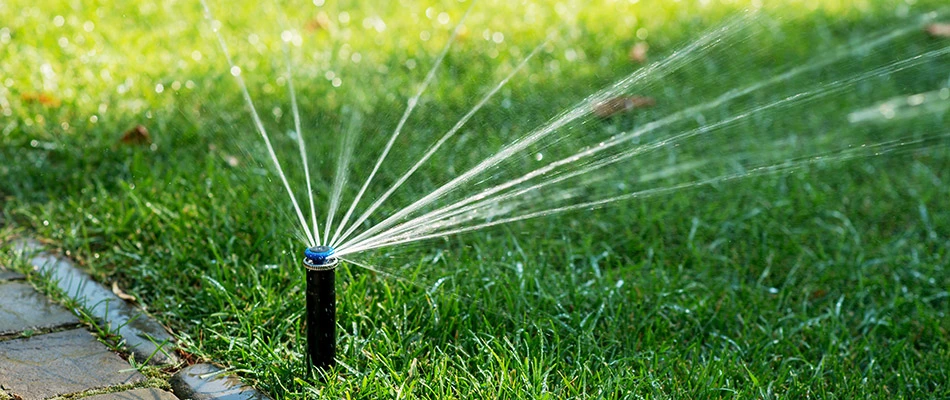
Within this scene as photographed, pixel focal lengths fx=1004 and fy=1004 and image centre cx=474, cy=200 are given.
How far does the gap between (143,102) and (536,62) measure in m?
1.80

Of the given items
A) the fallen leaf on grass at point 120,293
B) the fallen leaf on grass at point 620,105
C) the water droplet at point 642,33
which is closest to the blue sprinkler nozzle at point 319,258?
the fallen leaf on grass at point 120,293

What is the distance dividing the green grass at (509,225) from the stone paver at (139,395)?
176mm

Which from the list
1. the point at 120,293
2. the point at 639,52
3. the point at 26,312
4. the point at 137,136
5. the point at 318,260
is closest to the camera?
the point at 318,260

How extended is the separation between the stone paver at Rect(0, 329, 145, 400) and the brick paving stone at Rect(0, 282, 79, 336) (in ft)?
0.20

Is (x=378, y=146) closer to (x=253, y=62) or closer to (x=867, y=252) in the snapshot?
(x=253, y=62)

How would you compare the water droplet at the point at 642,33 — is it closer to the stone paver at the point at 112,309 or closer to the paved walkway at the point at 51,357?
the stone paver at the point at 112,309

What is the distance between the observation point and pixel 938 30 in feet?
17.4

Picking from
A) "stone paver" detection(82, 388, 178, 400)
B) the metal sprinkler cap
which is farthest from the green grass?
the metal sprinkler cap

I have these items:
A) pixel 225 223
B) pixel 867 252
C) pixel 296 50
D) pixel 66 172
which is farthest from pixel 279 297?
pixel 296 50

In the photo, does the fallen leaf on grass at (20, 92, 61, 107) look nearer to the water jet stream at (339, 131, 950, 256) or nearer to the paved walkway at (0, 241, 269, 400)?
the paved walkway at (0, 241, 269, 400)

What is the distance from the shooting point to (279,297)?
2646 millimetres

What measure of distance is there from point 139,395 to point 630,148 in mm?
2181

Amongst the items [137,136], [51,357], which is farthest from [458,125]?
[51,357]

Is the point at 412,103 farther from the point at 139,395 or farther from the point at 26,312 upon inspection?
the point at 139,395
